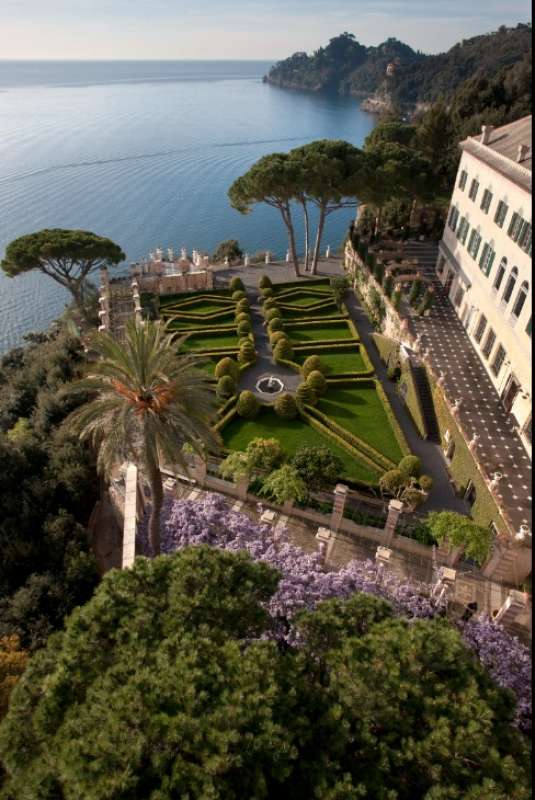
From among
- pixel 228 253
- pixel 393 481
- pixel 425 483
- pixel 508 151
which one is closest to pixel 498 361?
pixel 425 483

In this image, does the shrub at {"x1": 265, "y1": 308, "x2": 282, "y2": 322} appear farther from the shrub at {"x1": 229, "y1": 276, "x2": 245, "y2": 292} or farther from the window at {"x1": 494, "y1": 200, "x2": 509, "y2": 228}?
the window at {"x1": 494, "y1": 200, "x2": 509, "y2": 228}

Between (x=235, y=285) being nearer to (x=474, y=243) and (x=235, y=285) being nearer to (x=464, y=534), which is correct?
(x=474, y=243)

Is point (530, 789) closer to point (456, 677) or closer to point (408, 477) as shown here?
point (456, 677)

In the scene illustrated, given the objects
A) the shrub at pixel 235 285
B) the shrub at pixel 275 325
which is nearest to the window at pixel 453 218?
the shrub at pixel 275 325

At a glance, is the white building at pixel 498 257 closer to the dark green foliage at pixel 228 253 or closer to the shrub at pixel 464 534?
the shrub at pixel 464 534

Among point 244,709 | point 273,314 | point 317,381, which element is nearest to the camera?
point 244,709
